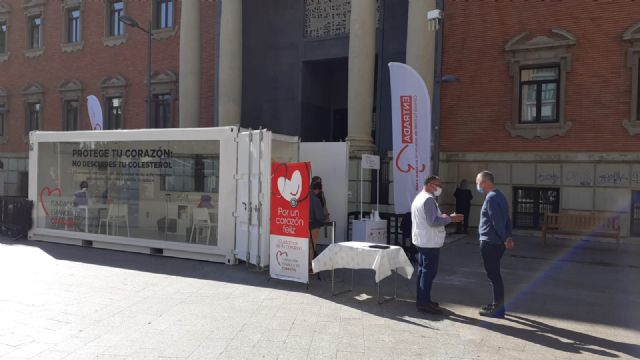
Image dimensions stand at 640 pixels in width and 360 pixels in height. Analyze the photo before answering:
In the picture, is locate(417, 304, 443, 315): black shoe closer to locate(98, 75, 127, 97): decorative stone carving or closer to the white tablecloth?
the white tablecloth

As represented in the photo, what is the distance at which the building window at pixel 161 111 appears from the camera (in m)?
23.1

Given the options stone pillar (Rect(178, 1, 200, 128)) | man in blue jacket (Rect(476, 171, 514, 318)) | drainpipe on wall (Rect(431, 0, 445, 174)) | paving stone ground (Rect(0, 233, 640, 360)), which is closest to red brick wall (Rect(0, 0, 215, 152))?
stone pillar (Rect(178, 1, 200, 128))

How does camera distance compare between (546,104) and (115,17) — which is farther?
(115,17)

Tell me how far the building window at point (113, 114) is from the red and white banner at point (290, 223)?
724 inches

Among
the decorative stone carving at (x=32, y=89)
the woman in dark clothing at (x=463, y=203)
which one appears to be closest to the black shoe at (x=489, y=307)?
the woman in dark clothing at (x=463, y=203)

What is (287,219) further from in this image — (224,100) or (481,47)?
(224,100)

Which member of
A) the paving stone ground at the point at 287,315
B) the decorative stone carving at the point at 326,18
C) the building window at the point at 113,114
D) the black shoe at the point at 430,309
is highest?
the decorative stone carving at the point at 326,18

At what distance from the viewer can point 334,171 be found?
38.2ft

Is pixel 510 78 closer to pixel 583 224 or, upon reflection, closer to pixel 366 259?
pixel 583 224

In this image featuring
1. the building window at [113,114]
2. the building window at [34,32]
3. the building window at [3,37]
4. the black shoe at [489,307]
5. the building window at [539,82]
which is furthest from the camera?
the building window at [3,37]

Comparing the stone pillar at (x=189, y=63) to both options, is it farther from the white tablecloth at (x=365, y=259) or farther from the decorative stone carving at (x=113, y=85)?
the white tablecloth at (x=365, y=259)

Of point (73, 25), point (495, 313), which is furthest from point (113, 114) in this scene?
point (495, 313)

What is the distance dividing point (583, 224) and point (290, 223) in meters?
9.02

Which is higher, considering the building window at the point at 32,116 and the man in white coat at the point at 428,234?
the building window at the point at 32,116
